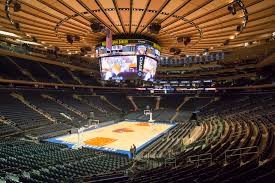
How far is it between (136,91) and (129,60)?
32.3m

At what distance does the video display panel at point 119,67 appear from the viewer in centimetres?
1479

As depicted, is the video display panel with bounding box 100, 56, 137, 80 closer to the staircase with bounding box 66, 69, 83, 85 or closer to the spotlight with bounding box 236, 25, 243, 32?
the spotlight with bounding box 236, 25, 243, 32

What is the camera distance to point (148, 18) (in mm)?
10117

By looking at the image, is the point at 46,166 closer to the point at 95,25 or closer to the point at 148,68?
the point at 95,25

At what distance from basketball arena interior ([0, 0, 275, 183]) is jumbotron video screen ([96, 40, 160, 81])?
0.08 meters

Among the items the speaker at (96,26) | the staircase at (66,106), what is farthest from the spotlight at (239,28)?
the staircase at (66,106)

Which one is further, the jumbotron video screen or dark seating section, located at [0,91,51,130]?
dark seating section, located at [0,91,51,130]

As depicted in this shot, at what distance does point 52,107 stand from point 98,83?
12.3 metres

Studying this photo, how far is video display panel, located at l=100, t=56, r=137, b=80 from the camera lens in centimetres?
1479

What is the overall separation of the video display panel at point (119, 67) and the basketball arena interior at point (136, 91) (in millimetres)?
93

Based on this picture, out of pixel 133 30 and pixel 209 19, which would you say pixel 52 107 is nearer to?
pixel 133 30

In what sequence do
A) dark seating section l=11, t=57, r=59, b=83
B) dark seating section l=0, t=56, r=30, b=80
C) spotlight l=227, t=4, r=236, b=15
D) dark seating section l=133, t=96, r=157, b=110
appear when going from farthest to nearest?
dark seating section l=133, t=96, r=157, b=110, dark seating section l=11, t=57, r=59, b=83, dark seating section l=0, t=56, r=30, b=80, spotlight l=227, t=4, r=236, b=15

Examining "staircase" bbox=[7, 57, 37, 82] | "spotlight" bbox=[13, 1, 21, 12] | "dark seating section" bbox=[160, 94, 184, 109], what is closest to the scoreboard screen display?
"spotlight" bbox=[13, 1, 21, 12]

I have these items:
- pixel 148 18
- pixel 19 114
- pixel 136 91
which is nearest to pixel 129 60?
pixel 148 18
